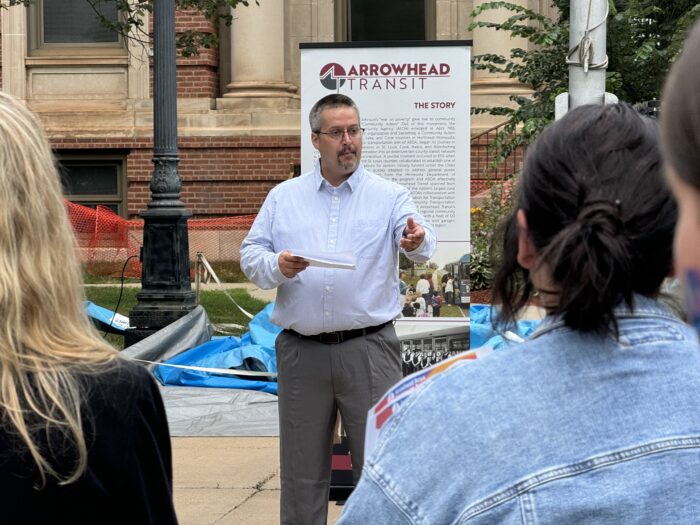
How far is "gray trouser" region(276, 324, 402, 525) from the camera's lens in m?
5.17

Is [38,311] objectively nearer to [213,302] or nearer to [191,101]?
[213,302]

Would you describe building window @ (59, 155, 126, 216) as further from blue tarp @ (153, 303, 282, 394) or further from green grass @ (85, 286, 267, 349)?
blue tarp @ (153, 303, 282, 394)

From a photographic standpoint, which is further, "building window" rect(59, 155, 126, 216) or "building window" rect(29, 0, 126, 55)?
"building window" rect(59, 155, 126, 216)

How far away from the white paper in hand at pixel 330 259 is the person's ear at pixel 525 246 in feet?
10.2

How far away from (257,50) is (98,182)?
3.61 m

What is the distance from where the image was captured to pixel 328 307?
5.12 meters

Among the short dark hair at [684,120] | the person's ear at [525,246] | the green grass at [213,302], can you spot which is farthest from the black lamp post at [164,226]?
the short dark hair at [684,120]

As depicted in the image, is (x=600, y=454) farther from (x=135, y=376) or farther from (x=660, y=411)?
(x=135, y=376)

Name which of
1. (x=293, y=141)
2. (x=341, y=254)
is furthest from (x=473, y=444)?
(x=293, y=141)

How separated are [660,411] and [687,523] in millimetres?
163

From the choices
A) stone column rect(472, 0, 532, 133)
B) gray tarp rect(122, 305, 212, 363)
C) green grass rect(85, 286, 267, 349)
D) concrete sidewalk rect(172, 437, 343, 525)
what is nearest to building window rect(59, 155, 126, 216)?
green grass rect(85, 286, 267, 349)

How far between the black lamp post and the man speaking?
5778 millimetres

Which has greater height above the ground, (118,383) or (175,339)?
(118,383)

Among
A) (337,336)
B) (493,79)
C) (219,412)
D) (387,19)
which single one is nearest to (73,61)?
(387,19)
